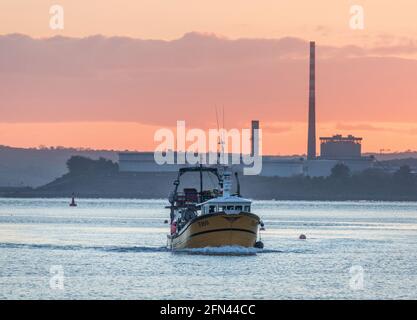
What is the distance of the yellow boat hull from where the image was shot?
90.0 meters

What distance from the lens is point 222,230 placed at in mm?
90625

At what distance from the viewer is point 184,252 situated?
95.9 m

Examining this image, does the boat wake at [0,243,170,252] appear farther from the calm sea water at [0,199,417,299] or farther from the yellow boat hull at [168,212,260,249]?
the yellow boat hull at [168,212,260,249]

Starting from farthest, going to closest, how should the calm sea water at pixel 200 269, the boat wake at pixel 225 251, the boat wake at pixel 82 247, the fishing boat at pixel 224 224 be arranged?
the boat wake at pixel 82 247
the boat wake at pixel 225 251
the fishing boat at pixel 224 224
the calm sea water at pixel 200 269

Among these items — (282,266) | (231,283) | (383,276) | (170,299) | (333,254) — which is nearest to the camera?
(170,299)

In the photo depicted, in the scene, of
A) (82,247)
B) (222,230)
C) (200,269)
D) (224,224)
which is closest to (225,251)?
(222,230)

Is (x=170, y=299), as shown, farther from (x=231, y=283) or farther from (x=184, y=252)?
(x=184, y=252)

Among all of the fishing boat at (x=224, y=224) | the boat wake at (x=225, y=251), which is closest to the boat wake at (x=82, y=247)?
the fishing boat at (x=224, y=224)

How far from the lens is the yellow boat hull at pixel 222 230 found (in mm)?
90000

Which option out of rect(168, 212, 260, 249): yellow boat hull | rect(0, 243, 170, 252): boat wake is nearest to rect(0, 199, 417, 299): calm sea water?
rect(0, 243, 170, 252): boat wake

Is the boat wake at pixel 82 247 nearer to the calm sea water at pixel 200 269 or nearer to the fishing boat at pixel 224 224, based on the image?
the calm sea water at pixel 200 269

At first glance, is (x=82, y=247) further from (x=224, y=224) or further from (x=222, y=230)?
(x=224, y=224)

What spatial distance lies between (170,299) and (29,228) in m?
82.5
